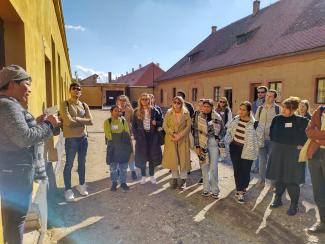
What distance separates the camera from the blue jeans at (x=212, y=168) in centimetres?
454

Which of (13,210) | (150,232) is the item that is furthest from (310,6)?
(13,210)

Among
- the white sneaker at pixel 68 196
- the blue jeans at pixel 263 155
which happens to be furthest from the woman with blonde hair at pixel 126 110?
the blue jeans at pixel 263 155

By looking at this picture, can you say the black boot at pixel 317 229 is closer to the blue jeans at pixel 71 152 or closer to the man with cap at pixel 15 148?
the man with cap at pixel 15 148

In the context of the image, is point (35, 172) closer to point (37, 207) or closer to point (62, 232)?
point (37, 207)

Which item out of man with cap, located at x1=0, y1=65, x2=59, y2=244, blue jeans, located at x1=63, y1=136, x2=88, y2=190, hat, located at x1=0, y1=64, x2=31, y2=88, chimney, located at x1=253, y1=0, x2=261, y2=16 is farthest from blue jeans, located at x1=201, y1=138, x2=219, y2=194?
chimney, located at x1=253, y1=0, x2=261, y2=16

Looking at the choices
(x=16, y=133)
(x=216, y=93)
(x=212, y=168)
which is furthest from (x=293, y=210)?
(x=216, y=93)

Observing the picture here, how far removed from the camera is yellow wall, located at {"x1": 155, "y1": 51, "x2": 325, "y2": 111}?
11.1 metres

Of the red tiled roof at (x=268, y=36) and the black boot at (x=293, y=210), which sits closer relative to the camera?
the black boot at (x=293, y=210)

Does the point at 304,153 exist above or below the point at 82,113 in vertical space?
below

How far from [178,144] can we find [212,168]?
2.59 ft

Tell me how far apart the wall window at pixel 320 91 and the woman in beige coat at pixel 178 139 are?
A: 8.70 m

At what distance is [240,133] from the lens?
4.34 m

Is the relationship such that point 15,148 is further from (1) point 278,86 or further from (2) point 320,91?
(1) point 278,86

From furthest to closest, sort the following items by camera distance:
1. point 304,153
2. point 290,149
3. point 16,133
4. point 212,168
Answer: point 212,168
point 290,149
point 304,153
point 16,133
